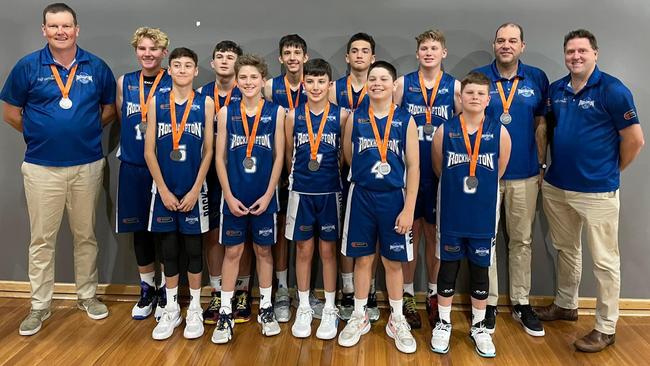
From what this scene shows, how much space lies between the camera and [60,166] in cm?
308

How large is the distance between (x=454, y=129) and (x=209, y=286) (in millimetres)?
2099

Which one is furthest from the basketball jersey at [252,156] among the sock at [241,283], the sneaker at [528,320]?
the sneaker at [528,320]

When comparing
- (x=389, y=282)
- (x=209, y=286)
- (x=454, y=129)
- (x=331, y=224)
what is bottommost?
(x=209, y=286)

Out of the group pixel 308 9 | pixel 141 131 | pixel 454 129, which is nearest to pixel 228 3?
pixel 308 9

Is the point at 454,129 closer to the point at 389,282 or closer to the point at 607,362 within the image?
the point at 389,282

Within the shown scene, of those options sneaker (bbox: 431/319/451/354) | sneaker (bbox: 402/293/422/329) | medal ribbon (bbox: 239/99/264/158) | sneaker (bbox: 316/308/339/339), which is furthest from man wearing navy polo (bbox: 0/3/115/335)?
sneaker (bbox: 431/319/451/354)

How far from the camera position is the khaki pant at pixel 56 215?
10.2 feet

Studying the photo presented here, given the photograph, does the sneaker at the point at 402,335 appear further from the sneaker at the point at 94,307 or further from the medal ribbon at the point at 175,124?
the sneaker at the point at 94,307

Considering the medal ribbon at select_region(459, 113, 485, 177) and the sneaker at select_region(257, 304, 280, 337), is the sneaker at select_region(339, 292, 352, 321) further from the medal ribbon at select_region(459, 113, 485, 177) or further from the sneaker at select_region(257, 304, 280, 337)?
the medal ribbon at select_region(459, 113, 485, 177)

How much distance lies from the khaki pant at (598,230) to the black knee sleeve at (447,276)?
31.2 inches

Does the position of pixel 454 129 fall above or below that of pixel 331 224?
above

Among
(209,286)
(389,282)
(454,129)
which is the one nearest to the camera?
(454,129)

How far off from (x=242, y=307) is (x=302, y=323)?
468 millimetres

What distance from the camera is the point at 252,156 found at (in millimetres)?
2824
